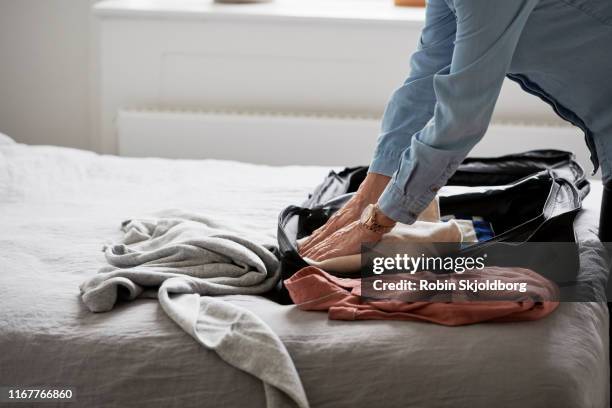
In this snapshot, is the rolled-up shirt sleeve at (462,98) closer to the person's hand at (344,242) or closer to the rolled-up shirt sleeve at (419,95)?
the person's hand at (344,242)

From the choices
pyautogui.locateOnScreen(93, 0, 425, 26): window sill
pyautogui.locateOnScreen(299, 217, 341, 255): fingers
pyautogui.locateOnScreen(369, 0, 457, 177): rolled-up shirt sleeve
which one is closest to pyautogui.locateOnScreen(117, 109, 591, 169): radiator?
pyautogui.locateOnScreen(93, 0, 425, 26): window sill

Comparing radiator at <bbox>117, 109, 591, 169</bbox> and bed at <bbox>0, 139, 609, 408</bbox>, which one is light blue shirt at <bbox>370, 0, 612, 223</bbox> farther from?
radiator at <bbox>117, 109, 591, 169</bbox>

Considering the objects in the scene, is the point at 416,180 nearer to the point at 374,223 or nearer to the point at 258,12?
the point at 374,223

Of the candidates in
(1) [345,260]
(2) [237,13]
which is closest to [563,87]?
(1) [345,260]

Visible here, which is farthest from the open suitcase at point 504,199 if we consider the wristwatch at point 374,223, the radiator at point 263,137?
the radiator at point 263,137

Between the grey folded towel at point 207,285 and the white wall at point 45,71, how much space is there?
1610mm

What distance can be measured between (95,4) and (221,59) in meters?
0.47

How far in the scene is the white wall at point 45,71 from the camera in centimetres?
300

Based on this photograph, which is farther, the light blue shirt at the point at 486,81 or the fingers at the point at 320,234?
the fingers at the point at 320,234

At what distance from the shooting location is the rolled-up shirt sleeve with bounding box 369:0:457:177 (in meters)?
1.50

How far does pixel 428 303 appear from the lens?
1257 millimetres

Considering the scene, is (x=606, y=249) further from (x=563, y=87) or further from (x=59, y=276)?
(x=59, y=276)

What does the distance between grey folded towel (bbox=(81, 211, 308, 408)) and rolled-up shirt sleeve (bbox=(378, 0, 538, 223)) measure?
246 millimetres

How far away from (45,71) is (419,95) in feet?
6.23
